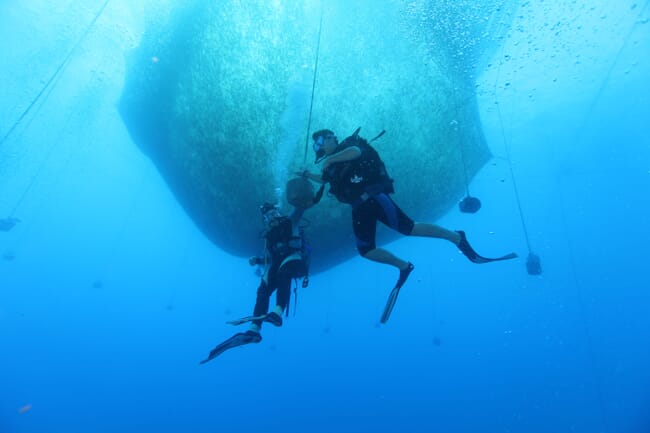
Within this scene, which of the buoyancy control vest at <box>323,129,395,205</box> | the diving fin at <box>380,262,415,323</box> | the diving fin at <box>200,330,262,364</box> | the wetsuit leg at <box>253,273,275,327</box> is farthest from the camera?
the wetsuit leg at <box>253,273,275,327</box>

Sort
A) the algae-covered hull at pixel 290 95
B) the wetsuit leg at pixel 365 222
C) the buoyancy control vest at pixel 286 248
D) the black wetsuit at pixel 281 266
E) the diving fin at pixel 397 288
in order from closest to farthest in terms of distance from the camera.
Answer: the wetsuit leg at pixel 365 222 → the diving fin at pixel 397 288 → the black wetsuit at pixel 281 266 → the buoyancy control vest at pixel 286 248 → the algae-covered hull at pixel 290 95

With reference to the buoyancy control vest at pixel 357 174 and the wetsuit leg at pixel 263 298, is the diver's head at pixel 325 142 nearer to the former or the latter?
the buoyancy control vest at pixel 357 174

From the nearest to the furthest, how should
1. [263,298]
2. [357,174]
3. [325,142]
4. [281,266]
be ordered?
[357,174]
[325,142]
[263,298]
[281,266]

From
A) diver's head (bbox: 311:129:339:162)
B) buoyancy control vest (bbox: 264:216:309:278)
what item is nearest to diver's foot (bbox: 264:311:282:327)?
buoyancy control vest (bbox: 264:216:309:278)

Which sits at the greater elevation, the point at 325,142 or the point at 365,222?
the point at 325,142

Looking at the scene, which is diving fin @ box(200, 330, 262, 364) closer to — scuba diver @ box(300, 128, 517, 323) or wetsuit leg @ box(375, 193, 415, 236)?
scuba diver @ box(300, 128, 517, 323)

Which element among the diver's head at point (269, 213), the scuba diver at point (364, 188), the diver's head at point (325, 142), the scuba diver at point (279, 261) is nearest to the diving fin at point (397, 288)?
the scuba diver at point (364, 188)

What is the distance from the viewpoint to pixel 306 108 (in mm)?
9016

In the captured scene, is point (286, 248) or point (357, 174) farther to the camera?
point (286, 248)

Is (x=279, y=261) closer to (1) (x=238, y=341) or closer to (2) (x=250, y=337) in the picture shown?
(2) (x=250, y=337)

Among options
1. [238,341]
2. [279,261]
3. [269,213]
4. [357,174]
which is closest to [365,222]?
[357,174]

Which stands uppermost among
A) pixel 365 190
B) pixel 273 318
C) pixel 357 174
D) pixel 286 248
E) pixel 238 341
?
pixel 357 174

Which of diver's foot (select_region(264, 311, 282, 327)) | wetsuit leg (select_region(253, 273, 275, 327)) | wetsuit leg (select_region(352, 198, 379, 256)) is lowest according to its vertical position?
diver's foot (select_region(264, 311, 282, 327))

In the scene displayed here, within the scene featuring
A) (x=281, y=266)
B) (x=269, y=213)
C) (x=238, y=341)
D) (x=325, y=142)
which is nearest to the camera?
(x=238, y=341)
